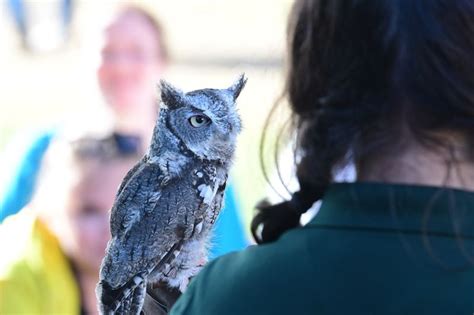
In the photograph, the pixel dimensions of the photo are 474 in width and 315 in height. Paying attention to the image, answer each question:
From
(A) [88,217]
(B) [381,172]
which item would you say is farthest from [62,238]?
(B) [381,172]

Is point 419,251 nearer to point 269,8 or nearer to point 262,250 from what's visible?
point 262,250

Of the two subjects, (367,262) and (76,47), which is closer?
(367,262)

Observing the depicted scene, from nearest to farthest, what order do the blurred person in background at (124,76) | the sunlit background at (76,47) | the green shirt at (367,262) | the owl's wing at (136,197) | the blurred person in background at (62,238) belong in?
the green shirt at (367,262), the owl's wing at (136,197), the blurred person in background at (62,238), the blurred person in background at (124,76), the sunlit background at (76,47)

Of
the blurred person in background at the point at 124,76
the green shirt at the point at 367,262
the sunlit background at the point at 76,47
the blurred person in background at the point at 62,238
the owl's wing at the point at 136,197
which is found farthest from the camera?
the sunlit background at the point at 76,47

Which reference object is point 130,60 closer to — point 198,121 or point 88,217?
point 88,217

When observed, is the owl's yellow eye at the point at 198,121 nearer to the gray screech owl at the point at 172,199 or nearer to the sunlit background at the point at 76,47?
the gray screech owl at the point at 172,199

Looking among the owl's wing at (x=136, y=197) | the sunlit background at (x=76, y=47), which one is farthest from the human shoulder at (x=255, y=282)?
the sunlit background at (x=76, y=47)

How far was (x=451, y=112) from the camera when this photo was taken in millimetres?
927

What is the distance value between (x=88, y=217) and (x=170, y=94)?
1.20m

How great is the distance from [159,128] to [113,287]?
189mm

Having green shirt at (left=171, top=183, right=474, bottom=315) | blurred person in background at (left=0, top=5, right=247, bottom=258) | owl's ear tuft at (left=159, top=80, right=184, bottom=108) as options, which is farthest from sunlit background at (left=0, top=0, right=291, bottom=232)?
green shirt at (left=171, top=183, right=474, bottom=315)

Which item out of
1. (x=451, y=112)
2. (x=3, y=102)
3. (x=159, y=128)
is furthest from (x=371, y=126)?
(x=3, y=102)

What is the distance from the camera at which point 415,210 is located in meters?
0.93

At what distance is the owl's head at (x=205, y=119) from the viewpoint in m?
1.05
